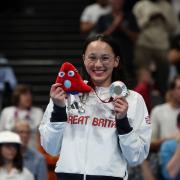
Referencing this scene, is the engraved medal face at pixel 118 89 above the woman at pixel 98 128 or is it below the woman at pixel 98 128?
above

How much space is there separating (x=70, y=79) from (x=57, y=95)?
16 cm

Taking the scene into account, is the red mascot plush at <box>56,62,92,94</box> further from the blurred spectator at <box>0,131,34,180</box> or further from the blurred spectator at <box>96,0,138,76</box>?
the blurred spectator at <box>96,0,138,76</box>

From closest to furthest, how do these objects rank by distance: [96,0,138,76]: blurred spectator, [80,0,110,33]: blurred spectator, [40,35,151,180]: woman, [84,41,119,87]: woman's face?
[40,35,151,180]: woman < [84,41,119,87]: woman's face < [96,0,138,76]: blurred spectator < [80,0,110,33]: blurred spectator

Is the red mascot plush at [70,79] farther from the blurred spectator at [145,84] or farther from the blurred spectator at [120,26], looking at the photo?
the blurred spectator at [120,26]

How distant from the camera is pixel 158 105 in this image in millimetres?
11305

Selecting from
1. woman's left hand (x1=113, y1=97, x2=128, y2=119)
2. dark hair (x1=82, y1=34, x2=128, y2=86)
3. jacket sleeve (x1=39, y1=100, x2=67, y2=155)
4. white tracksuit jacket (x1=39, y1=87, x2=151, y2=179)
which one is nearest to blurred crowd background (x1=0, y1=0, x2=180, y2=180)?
dark hair (x1=82, y1=34, x2=128, y2=86)

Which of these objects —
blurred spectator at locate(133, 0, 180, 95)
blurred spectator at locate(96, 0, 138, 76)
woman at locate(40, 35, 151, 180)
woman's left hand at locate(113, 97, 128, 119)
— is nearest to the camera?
woman's left hand at locate(113, 97, 128, 119)

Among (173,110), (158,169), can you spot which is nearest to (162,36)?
(173,110)

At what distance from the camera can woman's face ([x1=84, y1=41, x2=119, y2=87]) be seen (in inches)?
200

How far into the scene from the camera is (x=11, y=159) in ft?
29.7

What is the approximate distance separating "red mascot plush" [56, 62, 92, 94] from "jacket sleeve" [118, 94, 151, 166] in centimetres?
36

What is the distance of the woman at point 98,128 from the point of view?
4.93 meters

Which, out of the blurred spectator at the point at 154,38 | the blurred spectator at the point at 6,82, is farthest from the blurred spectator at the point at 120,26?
the blurred spectator at the point at 6,82

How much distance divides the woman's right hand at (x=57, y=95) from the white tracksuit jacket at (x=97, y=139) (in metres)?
0.13
